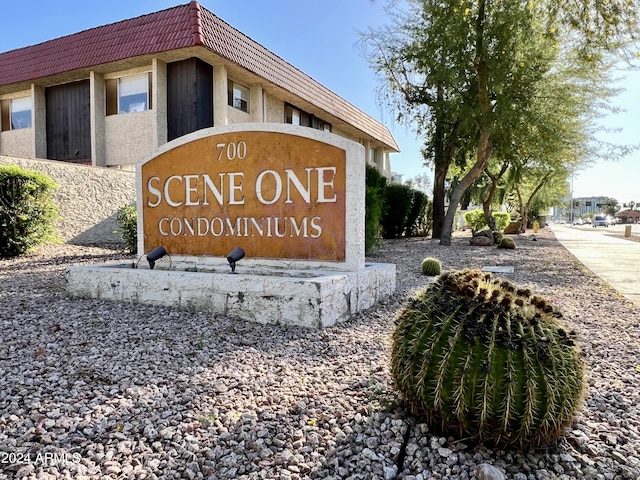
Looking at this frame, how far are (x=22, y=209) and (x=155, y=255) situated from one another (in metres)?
4.98

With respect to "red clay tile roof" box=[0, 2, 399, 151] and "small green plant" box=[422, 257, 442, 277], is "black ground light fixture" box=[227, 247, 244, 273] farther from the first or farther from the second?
"red clay tile roof" box=[0, 2, 399, 151]

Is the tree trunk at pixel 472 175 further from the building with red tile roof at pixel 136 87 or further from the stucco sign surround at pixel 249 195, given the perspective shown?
the stucco sign surround at pixel 249 195

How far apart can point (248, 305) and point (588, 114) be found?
16.0 m

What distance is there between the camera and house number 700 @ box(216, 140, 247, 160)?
5.47 metres

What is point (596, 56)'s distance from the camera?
356 inches

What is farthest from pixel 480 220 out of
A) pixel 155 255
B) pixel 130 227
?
pixel 155 255

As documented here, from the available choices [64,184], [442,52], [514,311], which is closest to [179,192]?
[514,311]

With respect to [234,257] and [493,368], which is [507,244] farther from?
[493,368]

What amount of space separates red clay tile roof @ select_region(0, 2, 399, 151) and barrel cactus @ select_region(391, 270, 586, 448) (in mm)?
12679

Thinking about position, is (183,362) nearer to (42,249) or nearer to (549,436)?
(549,436)

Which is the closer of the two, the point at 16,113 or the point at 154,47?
the point at 154,47

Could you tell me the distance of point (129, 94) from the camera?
15484 mm

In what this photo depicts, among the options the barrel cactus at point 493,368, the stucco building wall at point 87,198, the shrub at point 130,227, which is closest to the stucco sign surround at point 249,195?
the barrel cactus at point 493,368

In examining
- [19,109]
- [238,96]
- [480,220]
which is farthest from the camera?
[480,220]
